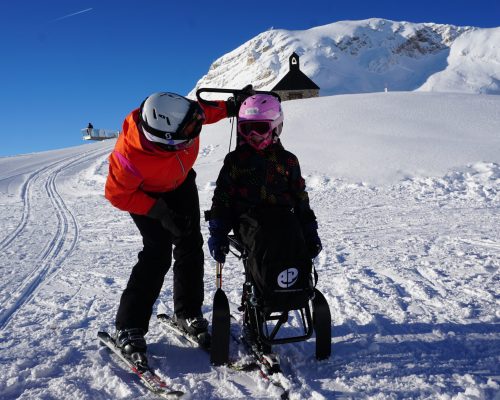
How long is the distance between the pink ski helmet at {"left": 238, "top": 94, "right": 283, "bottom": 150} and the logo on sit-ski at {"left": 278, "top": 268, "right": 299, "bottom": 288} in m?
0.87

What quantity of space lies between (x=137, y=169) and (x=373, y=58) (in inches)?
5793

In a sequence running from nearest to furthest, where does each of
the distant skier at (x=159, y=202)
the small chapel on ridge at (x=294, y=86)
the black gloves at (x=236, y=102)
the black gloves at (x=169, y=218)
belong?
the distant skier at (x=159, y=202) → the black gloves at (x=169, y=218) → the black gloves at (x=236, y=102) → the small chapel on ridge at (x=294, y=86)

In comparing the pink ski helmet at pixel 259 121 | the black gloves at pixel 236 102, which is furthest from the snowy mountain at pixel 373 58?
the pink ski helmet at pixel 259 121

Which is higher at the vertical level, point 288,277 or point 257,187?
point 257,187

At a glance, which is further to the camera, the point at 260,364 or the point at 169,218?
the point at 169,218

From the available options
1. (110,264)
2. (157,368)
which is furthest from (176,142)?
(110,264)

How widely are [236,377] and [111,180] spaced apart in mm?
1409

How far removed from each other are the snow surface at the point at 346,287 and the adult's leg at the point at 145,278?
11.3 inches

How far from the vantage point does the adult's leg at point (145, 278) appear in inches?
118

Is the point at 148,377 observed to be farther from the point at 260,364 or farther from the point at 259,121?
the point at 259,121

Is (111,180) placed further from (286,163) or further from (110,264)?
(110,264)

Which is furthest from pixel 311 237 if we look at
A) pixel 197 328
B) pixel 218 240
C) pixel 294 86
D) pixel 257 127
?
pixel 294 86

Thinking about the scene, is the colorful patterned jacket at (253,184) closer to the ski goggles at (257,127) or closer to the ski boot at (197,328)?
the ski goggles at (257,127)

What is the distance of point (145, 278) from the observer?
3.00 metres
